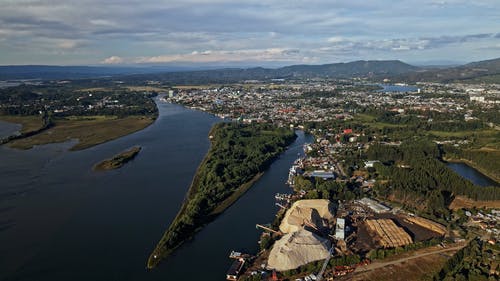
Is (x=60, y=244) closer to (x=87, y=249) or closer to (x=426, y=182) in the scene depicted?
(x=87, y=249)

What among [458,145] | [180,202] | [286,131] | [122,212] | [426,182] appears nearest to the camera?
[122,212]

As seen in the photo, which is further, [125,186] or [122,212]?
[125,186]

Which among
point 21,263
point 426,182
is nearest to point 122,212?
point 21,263

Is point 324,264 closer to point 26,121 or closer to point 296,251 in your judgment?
point 296,251

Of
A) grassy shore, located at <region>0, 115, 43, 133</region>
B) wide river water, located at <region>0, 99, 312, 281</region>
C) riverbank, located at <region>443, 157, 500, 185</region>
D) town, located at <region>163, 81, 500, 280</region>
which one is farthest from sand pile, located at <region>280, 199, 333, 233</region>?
grassy shore, located at <region>0, 115, 43, 133</region>

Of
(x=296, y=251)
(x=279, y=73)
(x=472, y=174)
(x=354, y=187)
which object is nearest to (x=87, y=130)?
(x=354, y=187)

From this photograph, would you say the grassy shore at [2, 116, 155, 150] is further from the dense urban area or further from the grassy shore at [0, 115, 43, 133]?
the grassy shore at [0, 115, 43, 133]
